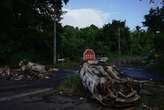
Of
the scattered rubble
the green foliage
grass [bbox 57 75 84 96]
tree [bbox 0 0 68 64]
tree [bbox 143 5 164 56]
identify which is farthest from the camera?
tree [bbox 0 0 68 64]

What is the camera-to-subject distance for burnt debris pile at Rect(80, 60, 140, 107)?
1360cm

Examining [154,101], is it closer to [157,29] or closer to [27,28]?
[157,29]

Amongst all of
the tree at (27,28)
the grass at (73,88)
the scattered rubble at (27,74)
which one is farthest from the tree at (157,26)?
the grass at (73,88)

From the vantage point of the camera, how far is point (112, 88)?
45.8ft

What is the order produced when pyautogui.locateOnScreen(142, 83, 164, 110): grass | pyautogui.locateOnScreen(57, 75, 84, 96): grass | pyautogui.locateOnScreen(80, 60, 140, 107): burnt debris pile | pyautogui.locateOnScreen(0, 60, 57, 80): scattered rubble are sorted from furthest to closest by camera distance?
pyautogui.locateOnScreen(0, 60, 57, 80): scattered rubble, pyautogui.locateOnScreen(57, 75, 84, 96): grass, pyautogui.locateOnScreen(142, 83, 164, 110): grass, pyautogui.locateOnScreen(80, 60, 140, 107): burnt debris pile

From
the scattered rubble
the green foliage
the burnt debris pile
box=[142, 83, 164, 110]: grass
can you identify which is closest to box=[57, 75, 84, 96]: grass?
the burnt debris pile

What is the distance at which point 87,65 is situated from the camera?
17.8 meters

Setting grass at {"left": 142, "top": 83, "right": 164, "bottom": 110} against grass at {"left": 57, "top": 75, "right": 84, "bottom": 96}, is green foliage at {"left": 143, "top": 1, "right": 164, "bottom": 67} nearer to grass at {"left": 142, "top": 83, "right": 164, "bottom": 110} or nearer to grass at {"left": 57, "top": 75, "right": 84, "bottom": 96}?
grass at {"left": 57, "top": 75, "right": 84, "bottom": 96}

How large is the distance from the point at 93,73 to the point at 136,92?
2.48m

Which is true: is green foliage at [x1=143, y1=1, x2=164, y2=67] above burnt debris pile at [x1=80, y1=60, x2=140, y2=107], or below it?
above

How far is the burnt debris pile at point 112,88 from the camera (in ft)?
44.6

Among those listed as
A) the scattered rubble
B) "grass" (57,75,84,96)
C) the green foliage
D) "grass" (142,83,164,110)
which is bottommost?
"grass" (142,83,164,110)

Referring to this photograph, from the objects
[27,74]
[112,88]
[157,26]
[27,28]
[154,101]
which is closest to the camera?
[112,88]

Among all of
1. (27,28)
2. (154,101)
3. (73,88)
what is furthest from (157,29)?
(154,101)
